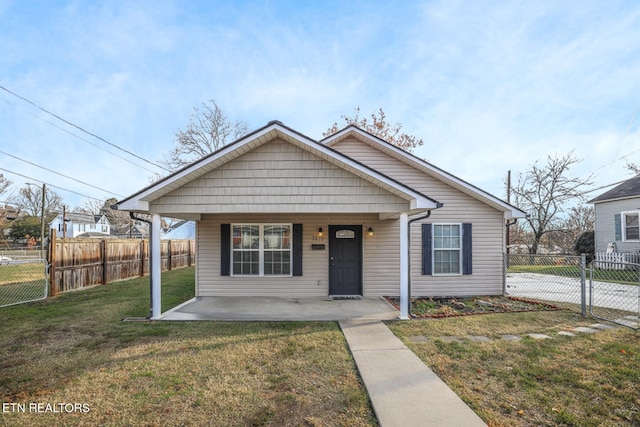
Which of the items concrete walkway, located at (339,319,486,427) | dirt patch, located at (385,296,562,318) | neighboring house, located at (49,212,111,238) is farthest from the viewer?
neighboring house, located at (49,212,111,238)

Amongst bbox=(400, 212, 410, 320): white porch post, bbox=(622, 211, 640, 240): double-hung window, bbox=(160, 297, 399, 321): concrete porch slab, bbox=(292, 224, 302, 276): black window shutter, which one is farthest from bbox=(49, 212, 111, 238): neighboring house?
bbox=(622, 211, 640, 240): double-hung window

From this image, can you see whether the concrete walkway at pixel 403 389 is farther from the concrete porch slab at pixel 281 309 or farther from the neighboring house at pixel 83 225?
the neighboring house at pixel 83 225

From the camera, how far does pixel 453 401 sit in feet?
11.0

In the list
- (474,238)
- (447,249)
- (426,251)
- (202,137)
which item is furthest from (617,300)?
(202,137)

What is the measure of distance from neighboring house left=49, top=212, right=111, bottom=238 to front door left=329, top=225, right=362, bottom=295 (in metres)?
42.9

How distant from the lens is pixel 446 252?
9.36 m

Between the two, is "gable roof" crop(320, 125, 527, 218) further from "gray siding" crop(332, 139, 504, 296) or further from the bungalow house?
"gray siding" crop(332, 139, 504, 296)

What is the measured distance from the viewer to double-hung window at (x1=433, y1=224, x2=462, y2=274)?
30.6ft

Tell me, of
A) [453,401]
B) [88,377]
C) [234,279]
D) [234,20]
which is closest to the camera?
[453,401]

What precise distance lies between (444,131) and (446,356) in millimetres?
14261

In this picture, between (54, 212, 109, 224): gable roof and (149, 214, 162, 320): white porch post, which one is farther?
(54, 212, 109, 224): gable roof

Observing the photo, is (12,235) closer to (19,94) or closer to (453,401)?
(19,94)

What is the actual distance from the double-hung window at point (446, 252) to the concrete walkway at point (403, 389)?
4.52m

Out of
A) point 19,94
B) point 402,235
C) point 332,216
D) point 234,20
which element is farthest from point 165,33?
point 402,235
